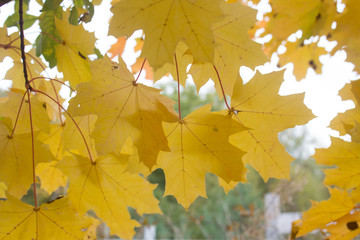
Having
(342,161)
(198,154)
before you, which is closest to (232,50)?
(198,154)

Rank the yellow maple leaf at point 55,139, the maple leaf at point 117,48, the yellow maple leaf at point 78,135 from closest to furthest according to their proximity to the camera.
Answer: the yellow maple leaf at point 78,135 → the yellow maple leaf at point 55,139 → the maple leaf at point 117,48

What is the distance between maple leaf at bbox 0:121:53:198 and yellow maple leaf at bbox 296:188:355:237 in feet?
2.16

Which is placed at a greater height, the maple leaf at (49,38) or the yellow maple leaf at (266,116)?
the maple leaf at (49,38)

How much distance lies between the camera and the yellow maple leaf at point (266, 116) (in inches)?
24.3

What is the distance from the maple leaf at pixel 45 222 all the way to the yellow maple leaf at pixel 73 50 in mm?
310

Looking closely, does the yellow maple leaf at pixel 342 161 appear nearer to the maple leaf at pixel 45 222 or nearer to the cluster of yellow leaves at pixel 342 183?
the cluster of yellow leaves at pixel 342 183

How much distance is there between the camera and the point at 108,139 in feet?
1.85

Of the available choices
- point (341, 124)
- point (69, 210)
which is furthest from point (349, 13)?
point (69, 210)

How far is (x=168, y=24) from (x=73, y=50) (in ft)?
1.24

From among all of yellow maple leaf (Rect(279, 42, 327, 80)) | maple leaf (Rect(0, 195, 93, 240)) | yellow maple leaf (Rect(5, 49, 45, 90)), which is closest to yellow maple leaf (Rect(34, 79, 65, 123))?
yellow maple leaf (Rect(5, 49, 45, 90))

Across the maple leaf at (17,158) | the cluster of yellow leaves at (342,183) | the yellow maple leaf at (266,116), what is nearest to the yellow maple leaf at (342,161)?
the cluster of yellow leaves at (342,183)

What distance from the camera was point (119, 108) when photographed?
568 millimetres

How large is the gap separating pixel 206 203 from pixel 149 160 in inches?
299

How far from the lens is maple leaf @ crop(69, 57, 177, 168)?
0.54 metres
